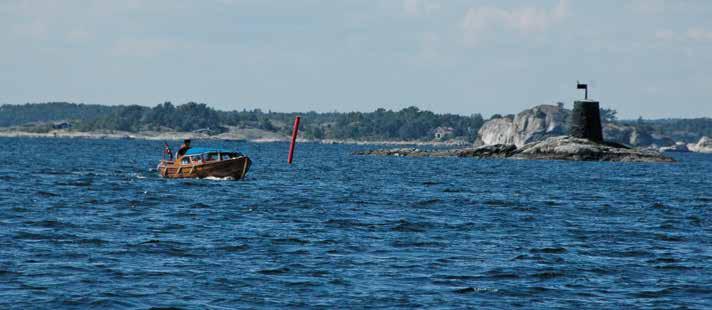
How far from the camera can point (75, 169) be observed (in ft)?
286

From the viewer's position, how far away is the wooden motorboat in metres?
68.1

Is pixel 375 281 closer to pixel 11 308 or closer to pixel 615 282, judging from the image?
pixel 615 282

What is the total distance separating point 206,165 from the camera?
222 ft

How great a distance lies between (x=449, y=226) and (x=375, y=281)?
46.1 ft

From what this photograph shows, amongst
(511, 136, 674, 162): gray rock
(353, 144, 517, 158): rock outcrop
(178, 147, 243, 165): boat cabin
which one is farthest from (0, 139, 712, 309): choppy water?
(353, 144, 517, 158): rock outcrop

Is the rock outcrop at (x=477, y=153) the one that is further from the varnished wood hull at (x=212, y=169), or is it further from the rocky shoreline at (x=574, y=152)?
the varnished wood hull at (x=212, y=169)

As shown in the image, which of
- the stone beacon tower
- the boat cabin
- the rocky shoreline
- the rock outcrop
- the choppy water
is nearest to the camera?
the choppy water

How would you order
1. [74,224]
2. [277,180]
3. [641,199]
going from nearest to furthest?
1. [74,224]
2. [641,199]
3. [277,180]

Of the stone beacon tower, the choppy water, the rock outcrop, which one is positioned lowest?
the choppy water

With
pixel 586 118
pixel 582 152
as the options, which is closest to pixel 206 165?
pixel 582 152

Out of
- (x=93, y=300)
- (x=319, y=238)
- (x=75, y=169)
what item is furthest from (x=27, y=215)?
(x=75, y=169)

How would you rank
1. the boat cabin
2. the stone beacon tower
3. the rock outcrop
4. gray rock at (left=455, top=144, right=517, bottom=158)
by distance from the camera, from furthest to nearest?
the rock outcrop, gray rock at (left=455, top=144, right=517, bottom=158), the stone beacon tower, the boat cabin

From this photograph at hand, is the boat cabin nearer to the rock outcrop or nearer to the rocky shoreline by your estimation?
the rocky shoreline

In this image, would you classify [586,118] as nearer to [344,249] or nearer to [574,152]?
[574,152]
